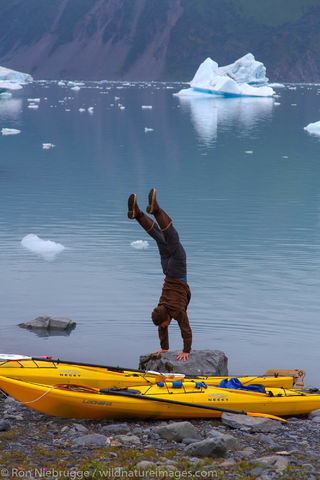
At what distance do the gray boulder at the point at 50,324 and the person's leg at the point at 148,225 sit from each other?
4.63 metres

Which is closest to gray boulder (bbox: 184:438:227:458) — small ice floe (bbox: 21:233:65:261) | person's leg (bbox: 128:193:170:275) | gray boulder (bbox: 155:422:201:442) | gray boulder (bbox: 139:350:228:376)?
gray boulder (bbox: 155:422:201:442)

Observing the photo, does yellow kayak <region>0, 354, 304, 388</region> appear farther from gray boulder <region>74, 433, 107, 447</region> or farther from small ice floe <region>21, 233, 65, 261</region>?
small ice floe <region>21, 233, 65, 261</region>

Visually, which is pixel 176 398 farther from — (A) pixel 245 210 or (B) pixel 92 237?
(A) pixel 245 210

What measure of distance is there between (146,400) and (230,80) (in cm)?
10359

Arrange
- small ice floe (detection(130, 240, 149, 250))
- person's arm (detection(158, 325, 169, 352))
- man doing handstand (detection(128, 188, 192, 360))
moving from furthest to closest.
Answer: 1. small ice floe (detection(130, 240, 149, 250))
2. person's arm (detection(158, 325, 169, 352))
3. man doing handstand (detection(128, 188, 192, 360))

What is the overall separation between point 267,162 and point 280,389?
3484cm

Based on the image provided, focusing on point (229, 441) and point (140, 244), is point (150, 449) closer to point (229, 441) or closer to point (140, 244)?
point (229, 441)

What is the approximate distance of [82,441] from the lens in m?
8.50

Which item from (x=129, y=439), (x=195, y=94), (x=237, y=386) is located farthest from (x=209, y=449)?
(x=195, y=94)

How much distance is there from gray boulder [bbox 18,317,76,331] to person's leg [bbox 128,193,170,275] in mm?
4628

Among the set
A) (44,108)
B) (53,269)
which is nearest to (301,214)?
(53,269)

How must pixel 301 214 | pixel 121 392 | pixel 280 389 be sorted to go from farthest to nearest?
pixel 301 214, pixel 280 389, pixel 121 392

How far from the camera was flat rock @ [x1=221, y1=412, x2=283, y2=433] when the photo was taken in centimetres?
935

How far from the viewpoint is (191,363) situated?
1117 cm
